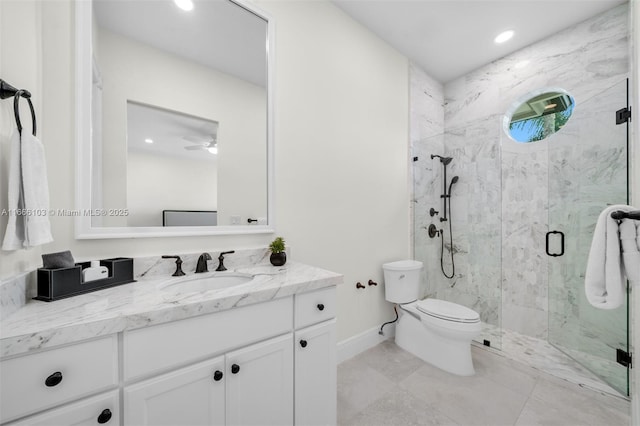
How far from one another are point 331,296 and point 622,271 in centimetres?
124

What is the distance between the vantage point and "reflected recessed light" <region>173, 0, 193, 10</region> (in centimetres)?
135

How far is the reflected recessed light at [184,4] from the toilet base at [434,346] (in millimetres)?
2633

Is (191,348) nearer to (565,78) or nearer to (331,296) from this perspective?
(331,296)

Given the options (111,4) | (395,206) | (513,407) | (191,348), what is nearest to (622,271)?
(513,407)

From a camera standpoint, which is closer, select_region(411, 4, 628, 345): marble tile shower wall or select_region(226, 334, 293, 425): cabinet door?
select_region(226, 334, 293, 425): cabinet door

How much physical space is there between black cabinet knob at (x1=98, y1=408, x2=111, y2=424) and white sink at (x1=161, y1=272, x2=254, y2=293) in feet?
1.52

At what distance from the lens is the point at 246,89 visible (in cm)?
157

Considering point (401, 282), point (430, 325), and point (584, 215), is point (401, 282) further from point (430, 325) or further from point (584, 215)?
point (584, 215)

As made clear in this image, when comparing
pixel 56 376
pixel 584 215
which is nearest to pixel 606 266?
pixel 584 215

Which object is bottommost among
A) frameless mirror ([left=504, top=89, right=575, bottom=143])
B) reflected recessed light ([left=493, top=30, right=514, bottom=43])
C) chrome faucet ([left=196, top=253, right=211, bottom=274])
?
chrome faucet ([left=196, top=253, right=211, bottom=274])

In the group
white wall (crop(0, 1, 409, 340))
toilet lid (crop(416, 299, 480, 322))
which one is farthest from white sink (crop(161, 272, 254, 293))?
toilet lid (crop(416, 299, 480, 322))

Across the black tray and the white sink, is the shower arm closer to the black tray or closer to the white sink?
the white sink

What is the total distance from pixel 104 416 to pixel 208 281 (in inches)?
24.1

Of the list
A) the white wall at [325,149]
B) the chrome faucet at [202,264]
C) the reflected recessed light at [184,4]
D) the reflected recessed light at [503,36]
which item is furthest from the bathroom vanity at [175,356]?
the reflected recessed light at [503,36]
